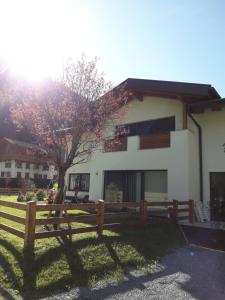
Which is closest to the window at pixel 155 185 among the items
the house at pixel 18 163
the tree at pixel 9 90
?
the tree at pixel 9 90

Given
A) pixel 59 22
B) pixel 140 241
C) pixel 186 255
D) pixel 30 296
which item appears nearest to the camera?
pixel 30 296

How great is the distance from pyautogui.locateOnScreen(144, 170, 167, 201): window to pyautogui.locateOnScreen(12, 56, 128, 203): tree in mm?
3917

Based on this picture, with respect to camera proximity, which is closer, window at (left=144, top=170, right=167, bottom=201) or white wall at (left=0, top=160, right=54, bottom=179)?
window at (left=144, top=170, right=167, bottom=201)

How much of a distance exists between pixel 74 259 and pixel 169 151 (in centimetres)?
790

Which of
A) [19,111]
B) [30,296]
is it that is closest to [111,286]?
[30,296]

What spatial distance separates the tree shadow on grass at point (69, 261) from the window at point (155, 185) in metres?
5.28

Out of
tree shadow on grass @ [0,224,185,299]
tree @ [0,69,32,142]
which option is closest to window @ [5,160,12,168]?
tree @ [0,69,32,142]

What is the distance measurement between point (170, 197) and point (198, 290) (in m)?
7.39

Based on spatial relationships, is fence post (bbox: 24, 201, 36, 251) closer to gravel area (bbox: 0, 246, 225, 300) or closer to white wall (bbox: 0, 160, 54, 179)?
gravel area (bbox: 0, 246, 225, 300)

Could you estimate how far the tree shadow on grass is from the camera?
16.0 ft

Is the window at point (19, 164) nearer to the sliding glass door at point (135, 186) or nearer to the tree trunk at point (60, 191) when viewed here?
→ the sliding glass door at point (135, 186)

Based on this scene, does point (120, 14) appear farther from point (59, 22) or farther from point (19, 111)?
point (19, 111)

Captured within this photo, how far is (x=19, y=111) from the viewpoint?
10.3m

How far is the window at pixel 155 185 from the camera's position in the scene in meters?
13.0
